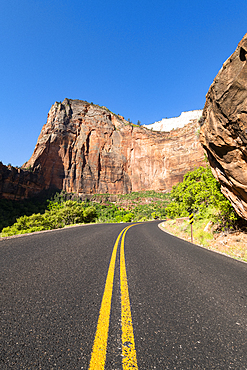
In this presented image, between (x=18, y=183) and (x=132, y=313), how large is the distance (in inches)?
2225

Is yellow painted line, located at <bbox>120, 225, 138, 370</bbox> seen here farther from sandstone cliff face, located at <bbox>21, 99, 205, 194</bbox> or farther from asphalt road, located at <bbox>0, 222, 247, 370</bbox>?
sandstone cliff face, located at <bbox>21, 99, 205, 194</bbox>

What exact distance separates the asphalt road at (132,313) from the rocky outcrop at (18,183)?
166ft

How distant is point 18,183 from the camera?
49094 mm

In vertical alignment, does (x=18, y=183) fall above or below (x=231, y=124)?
above

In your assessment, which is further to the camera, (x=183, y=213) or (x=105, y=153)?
(x=105, y=153)

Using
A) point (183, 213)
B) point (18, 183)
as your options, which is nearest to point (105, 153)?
point (18, 183)

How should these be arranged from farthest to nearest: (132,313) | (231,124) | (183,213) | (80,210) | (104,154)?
(104,154) < (80,210) < (183,213) < (231,124) < (132,313)

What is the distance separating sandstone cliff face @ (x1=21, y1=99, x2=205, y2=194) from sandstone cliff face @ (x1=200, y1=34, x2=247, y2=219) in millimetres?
59018

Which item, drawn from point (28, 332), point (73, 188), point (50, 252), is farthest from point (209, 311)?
point (73, 188)

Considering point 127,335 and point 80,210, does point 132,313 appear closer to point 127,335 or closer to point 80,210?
point 127,335

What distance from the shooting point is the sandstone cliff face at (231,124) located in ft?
13.6

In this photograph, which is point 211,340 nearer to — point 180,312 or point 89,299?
point 180,312

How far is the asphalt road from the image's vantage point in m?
1.47

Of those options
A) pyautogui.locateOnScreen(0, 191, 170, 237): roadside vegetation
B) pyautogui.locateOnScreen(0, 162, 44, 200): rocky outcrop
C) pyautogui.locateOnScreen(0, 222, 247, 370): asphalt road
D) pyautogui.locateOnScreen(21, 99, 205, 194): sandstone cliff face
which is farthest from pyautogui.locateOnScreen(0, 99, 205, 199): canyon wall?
pyautogui.locateOnScreen(0, 222, 247, 370): asphalt road
